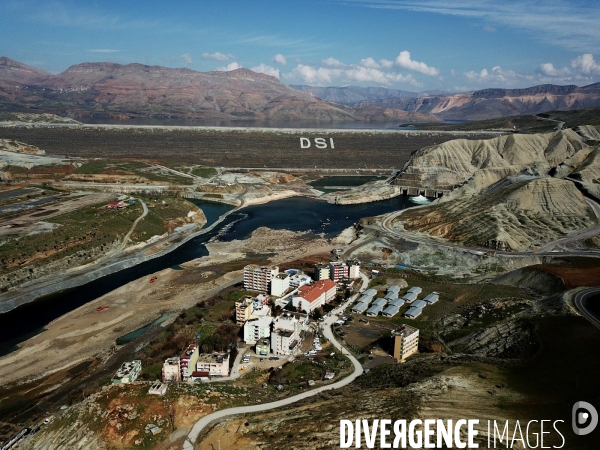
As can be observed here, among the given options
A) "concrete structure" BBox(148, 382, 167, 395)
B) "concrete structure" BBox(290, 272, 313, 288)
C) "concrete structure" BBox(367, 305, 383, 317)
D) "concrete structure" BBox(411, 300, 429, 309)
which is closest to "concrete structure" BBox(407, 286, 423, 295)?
"concrete structure" BBox(411, 300, 429, 309)

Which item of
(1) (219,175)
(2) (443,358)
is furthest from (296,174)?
(2) (443,358)

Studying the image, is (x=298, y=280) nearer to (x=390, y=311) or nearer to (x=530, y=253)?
(x=390, y=311)

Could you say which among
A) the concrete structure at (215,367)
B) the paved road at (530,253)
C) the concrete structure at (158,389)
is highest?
the paved road at (530,253)

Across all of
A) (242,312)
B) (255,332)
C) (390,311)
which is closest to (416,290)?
(390,311)

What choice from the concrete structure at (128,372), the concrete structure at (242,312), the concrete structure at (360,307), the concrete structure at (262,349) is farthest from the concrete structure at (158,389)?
the concrete structure at (360,307)

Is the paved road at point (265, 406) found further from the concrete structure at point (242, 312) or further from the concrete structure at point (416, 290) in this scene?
the concrete structure at point (416, 290)

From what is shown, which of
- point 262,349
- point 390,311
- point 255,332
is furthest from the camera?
point 390,311
